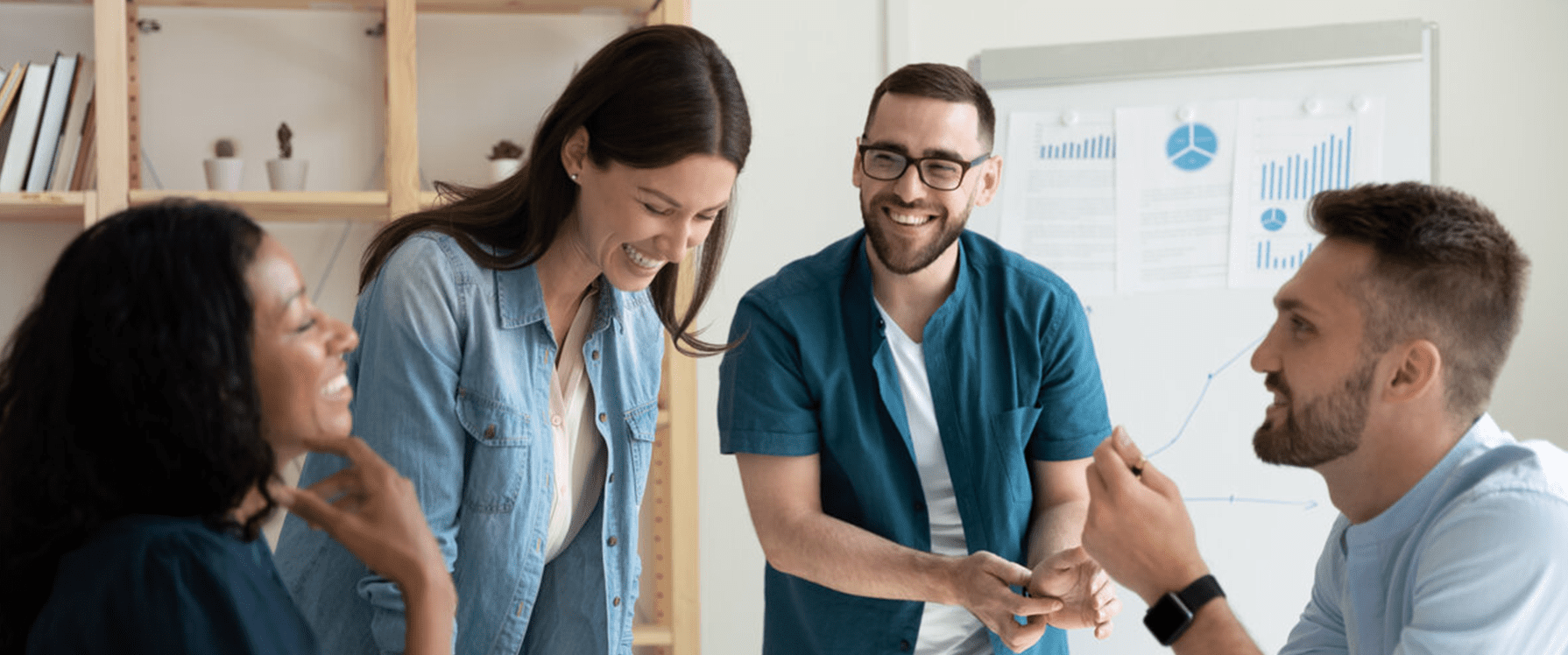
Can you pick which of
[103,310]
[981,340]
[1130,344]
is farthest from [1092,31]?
[103,310]

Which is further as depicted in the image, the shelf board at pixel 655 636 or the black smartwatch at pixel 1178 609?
the shelf board at pixel 655 636

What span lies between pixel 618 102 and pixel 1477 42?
99.2 inches

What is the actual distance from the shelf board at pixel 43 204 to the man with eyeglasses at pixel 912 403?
1408 mm

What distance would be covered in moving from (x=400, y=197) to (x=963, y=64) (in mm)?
1377

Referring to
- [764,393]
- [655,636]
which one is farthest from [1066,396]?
[655,636]

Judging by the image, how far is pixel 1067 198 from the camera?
2752 millimetres

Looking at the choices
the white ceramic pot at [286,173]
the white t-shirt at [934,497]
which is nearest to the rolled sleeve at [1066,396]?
the white t-shirt at [934,497]

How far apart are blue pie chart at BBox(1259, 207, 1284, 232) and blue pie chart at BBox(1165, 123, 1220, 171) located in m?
0.16

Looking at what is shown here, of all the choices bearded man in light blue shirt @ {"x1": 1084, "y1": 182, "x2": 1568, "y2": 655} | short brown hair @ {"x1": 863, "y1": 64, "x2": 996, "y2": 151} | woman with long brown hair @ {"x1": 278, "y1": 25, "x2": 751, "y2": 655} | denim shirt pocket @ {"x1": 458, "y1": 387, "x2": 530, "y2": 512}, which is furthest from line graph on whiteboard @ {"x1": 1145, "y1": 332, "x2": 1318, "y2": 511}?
denim shirt pocket @ {"x1": 458, "y1": 387, "x2": 530, "y2": 512}

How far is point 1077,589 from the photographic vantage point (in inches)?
68.7

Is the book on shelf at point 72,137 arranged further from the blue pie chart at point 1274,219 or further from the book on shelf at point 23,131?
the blue pie chart at point 1274,219

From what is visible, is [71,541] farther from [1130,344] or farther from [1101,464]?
[1130,344]

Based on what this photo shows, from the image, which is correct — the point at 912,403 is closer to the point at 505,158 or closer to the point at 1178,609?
the point at 1178,609

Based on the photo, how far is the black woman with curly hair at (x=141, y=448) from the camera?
895 millimetres
